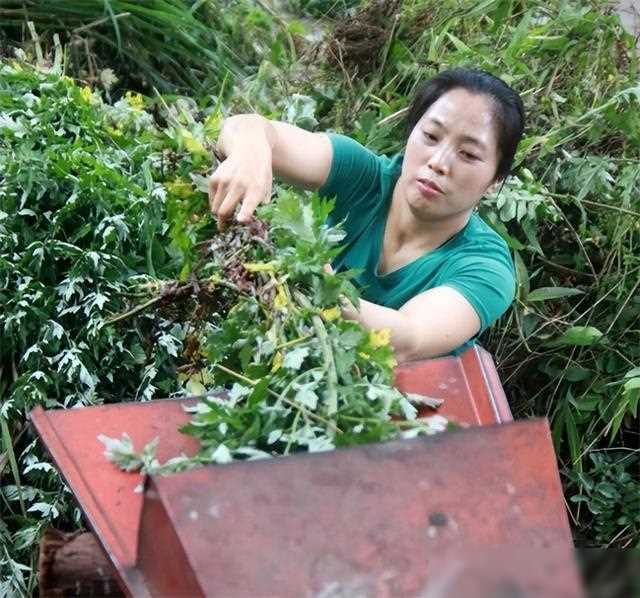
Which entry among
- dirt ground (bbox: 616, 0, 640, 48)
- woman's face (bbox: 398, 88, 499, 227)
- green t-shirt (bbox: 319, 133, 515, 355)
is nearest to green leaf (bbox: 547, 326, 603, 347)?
green t-shirt (bbox: 319, 133, 515, 355)

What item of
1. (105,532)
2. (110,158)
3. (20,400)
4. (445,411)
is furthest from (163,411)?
(110,158)

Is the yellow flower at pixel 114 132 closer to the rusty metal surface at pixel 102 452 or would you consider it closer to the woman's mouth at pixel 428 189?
the woman's mouth at pixel 428 189

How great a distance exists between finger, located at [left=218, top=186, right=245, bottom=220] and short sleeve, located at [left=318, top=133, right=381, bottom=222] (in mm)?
631

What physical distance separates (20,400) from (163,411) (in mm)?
838

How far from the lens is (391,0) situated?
313 cm

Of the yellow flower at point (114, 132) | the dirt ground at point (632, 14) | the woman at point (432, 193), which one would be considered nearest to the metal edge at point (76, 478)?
the woman at point (432, 193)

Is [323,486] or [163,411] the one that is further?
[163,411]

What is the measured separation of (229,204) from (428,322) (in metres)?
0.45

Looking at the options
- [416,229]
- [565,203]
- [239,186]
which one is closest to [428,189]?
[416,229]

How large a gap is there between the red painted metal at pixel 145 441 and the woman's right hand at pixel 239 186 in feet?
1.14

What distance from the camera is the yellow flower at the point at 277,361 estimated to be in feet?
4.06

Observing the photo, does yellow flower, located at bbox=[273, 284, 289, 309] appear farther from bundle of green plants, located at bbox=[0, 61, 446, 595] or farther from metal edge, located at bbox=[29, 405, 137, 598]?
metal edge, located at bbox=[29, 405, 137, 598]

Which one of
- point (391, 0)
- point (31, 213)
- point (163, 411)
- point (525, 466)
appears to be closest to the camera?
point (525, 466)

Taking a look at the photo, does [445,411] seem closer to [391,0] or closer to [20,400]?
[20,400]
